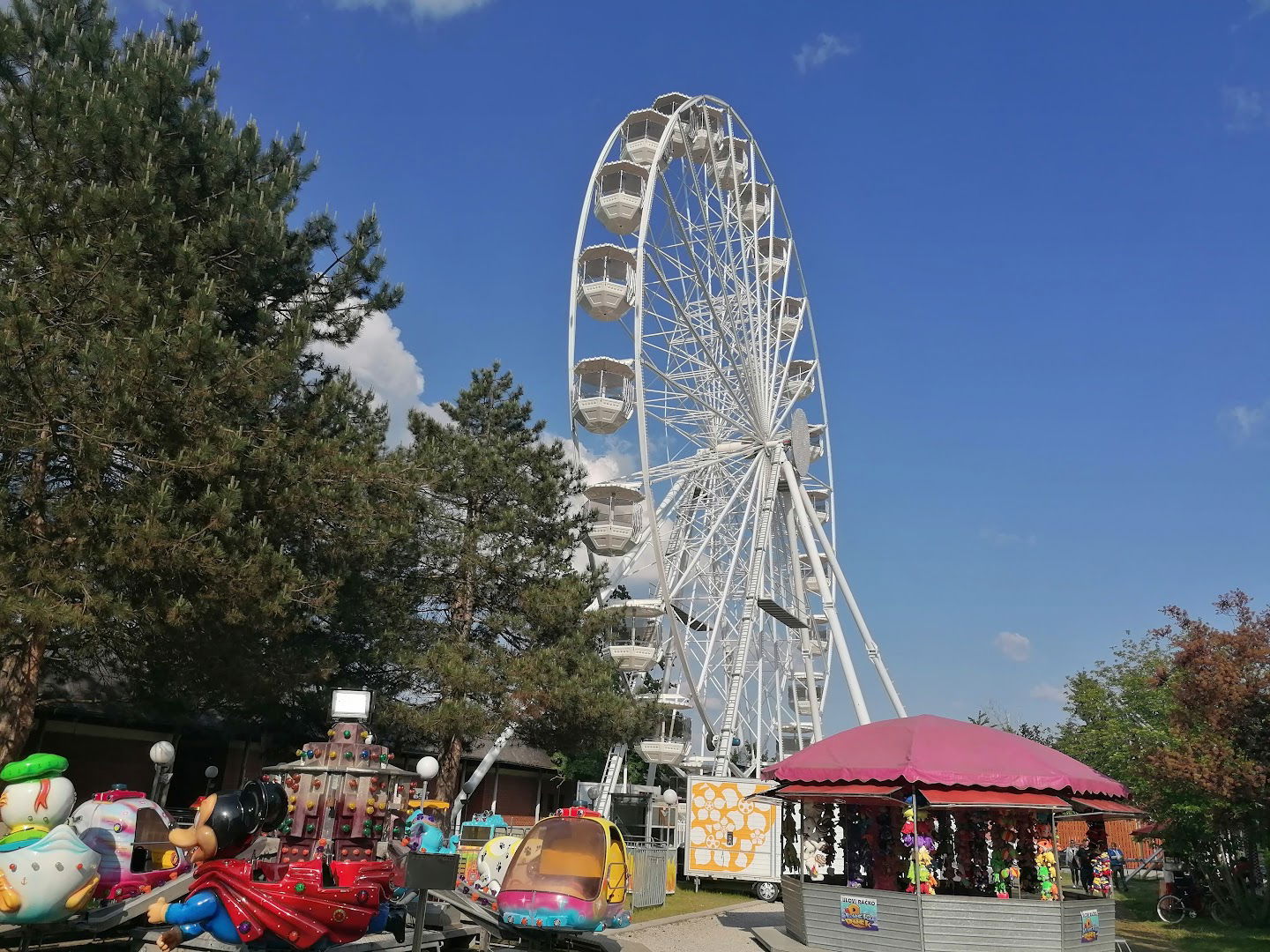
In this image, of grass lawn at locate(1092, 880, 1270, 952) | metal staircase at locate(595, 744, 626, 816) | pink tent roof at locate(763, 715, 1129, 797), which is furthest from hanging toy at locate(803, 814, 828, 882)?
metal staircase at locate(595, 744, 626, 816)

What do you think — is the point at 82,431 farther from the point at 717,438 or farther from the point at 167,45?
the point at 717,438

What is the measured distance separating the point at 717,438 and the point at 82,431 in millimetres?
17147

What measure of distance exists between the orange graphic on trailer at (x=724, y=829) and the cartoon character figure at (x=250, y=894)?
1141cm

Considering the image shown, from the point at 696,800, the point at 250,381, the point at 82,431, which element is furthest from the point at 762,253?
the point at 82,431

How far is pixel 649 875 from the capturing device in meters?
17.0

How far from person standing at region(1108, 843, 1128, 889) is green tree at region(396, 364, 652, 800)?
17254mm

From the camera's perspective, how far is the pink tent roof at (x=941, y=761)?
12242 millimetres

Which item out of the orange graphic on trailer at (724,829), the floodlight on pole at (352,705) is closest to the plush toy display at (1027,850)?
the orange graphic on trailer at (724,829)

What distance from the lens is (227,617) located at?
13781 mm

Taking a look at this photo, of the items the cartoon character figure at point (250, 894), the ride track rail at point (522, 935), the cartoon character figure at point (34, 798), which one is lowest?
the ride track rail at point (522, 935)

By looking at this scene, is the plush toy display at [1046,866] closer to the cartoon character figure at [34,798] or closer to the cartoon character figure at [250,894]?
the cartoon character figure at [250,894]

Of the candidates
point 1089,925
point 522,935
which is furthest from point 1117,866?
point 522,935

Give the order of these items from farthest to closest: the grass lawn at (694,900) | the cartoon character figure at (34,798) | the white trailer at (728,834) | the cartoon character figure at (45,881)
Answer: the white trailer at (728,834) → the grass lawn at (694,900) → the cartoon character figure at (34,798) → the cartoon character figure at (45,881)

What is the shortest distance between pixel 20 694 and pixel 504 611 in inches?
443
